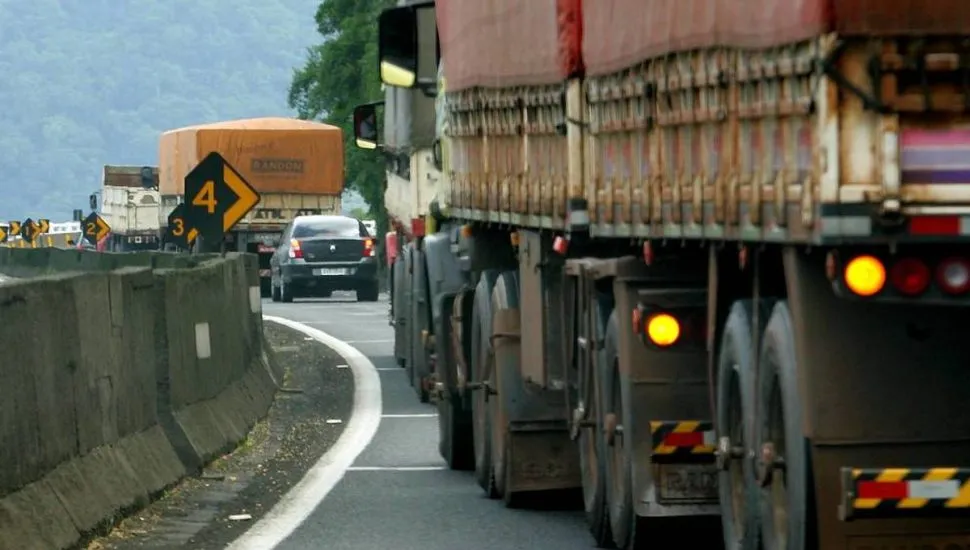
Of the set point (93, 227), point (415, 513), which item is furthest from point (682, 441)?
point (93, 227)

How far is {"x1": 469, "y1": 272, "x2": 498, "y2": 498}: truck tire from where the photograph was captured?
1543 cm

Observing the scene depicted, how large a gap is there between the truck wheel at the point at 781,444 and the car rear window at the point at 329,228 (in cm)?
4360

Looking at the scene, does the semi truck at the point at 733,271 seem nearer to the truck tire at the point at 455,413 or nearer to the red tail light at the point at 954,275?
the red tail light at the point at 954,275

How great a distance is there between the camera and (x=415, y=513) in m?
14.3

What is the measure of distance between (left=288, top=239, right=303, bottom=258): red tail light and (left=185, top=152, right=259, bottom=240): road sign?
21.7m

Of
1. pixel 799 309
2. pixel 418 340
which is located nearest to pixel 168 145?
pixel 418 340

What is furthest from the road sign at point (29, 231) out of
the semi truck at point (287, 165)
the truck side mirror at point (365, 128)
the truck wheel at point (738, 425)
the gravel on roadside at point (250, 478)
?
the truck wheel at point (738, 425)

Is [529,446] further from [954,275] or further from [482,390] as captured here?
[954,275]

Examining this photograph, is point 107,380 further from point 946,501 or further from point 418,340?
point 418,340

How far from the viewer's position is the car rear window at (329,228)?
53.2 meters

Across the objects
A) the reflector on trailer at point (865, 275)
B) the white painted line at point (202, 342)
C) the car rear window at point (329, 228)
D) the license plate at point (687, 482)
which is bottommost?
the license plate at point (687, 482)

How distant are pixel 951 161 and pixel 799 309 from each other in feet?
2.76

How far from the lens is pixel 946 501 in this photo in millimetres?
8633

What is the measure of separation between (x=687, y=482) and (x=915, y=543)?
8.88ft
